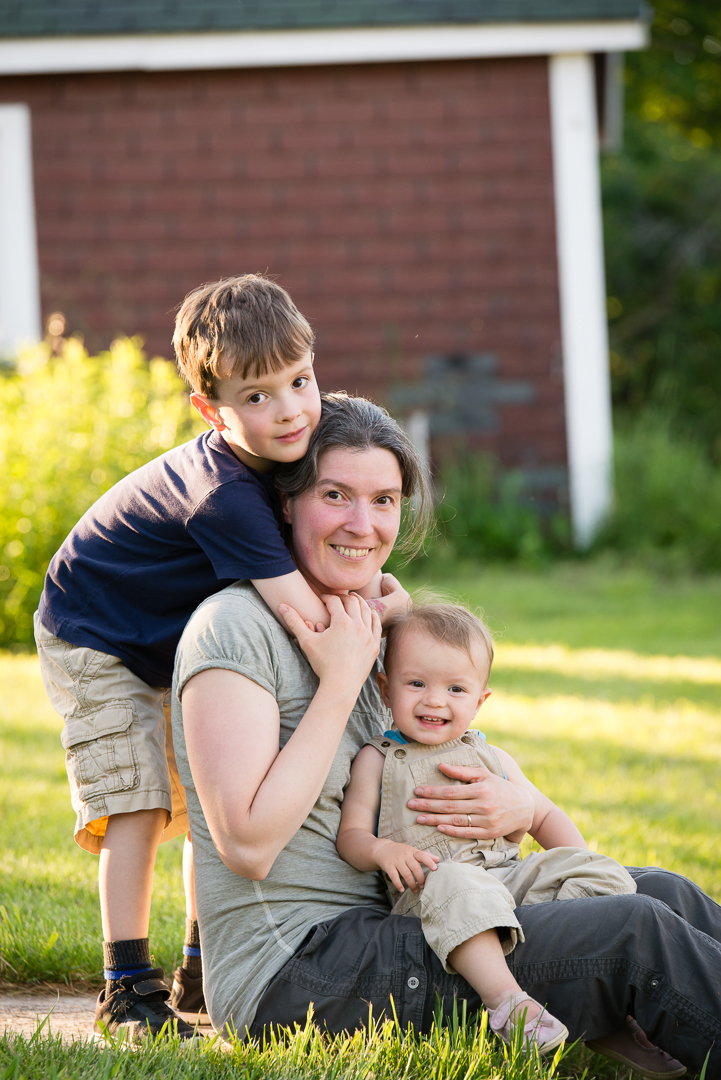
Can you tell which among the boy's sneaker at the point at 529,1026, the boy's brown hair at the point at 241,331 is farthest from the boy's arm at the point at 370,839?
the boy's brown hair at the point at 241,331

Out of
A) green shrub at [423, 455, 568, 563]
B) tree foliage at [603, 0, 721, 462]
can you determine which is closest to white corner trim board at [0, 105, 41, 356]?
green shrub at [423, 455, 568, 563]

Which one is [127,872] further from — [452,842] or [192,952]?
[452,842]

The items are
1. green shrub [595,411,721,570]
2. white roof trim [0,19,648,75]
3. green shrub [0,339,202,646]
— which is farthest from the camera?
green shrub [595,411,721,570]

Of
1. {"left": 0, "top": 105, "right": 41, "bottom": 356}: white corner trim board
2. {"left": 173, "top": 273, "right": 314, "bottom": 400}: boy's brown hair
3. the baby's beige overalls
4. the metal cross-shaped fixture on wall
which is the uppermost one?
{"left": 0, "top": 105, "right": 41, "bottom": 356}: white corner trim board

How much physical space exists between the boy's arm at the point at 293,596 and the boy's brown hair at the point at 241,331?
Answer: 1.51ft

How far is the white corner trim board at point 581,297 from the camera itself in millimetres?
9352

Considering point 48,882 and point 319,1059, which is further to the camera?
point 48,882

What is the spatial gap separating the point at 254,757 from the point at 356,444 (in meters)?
0.66

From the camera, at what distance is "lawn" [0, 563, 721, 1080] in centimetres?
294

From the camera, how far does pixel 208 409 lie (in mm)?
2453

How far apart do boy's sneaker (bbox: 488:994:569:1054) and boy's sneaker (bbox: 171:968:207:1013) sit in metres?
0.88

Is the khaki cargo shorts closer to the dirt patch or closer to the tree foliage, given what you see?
the dirt patch

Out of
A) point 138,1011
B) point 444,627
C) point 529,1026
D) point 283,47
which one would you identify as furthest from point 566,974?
point 283,47

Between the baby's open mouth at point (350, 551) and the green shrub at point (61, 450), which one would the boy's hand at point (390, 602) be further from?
the green shrub at point (61, 450)
